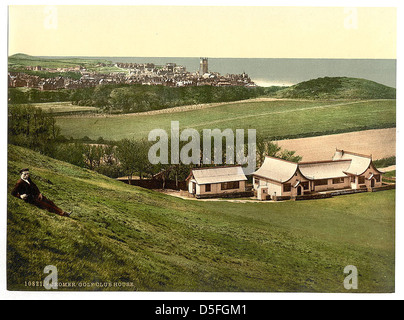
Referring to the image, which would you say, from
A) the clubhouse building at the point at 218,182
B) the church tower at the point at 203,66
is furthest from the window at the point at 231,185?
the church tower at the point at 203,66

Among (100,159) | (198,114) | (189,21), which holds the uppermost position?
(189,21)

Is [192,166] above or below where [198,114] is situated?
below

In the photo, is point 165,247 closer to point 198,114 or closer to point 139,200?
point 139,200

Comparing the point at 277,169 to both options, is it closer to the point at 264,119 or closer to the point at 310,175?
the point at 310,175

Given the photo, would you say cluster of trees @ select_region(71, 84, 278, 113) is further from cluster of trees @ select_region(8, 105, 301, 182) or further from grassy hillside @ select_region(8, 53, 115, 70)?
cluster of trees @ select_region(8, 105, 301, 182)

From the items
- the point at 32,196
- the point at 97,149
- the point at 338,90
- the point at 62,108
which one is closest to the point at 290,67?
the point at 338,90

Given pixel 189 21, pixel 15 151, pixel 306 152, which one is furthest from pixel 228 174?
pixel 15 151

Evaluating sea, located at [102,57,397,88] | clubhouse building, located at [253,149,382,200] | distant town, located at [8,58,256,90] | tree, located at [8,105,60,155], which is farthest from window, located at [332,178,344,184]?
tree, located at [8,105,60,155]
